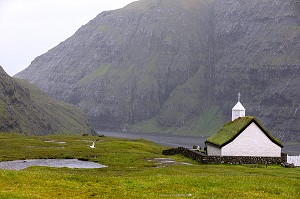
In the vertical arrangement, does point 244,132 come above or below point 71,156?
above

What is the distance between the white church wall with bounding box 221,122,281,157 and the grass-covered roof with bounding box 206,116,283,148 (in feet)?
1.97

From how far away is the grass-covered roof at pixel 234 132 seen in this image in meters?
71.4

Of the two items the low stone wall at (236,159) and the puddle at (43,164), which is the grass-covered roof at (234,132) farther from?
the puddle at (43,164)

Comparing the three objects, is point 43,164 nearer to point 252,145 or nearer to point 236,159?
point 236,159

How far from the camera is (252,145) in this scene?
72.1 meters

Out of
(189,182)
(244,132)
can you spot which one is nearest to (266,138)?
(244,132)

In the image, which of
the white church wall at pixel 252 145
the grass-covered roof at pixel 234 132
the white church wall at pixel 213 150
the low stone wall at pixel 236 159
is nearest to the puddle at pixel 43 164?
the low stone wall at pixel 236 159

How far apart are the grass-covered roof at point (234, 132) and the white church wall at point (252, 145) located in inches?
23.6

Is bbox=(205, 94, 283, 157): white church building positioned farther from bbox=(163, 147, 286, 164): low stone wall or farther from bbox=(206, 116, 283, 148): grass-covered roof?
bbox=(163, 147, 286, 164): low stone wall

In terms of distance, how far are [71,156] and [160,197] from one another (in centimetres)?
5031

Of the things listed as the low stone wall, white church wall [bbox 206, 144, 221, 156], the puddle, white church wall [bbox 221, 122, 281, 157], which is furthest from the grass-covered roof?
the puddle

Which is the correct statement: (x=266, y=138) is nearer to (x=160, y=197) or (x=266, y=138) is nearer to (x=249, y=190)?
(x=249, y=190)

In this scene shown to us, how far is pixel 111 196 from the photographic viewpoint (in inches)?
1168

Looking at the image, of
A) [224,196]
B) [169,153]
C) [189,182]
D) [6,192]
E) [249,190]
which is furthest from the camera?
[169,153]
